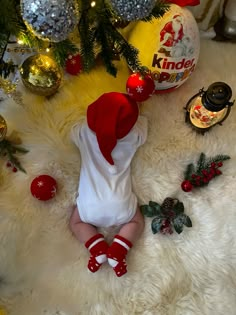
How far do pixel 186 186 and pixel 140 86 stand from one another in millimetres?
286

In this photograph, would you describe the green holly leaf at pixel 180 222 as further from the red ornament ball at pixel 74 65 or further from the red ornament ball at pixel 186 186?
the red ornament ball at pixel 74 65

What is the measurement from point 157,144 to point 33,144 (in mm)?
326

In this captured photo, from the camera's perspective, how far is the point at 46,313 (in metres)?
1.07

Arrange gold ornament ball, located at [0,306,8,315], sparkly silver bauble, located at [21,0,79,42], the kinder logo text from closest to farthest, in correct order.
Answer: sparkly silver bauble, located at [21,0,79,42]
gold ornament ball, located at [0,306,8,315]
the kinder logo text

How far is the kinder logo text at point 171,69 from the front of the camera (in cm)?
112

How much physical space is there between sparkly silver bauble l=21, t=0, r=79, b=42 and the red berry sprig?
0.58m

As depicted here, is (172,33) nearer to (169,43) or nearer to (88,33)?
(169,43)

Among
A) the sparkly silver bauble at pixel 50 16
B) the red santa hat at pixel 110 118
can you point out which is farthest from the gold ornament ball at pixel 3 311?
the sparkly silver bauble at pixel 50 16

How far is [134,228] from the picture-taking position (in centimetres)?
112

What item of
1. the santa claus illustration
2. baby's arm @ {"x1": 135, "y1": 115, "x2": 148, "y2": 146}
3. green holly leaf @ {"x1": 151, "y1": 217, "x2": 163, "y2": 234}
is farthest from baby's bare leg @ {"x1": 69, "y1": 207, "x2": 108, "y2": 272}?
the santa claus illustration

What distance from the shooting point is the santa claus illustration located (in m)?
1.09

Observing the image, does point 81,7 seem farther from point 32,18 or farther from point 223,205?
point 223,205

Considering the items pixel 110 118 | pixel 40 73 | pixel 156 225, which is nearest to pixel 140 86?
pixel 110 118

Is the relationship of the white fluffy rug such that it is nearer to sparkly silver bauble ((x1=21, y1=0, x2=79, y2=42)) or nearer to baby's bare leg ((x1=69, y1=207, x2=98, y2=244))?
baby's bare leg ((x1=69, y1=207, x2=98, y2=244))
